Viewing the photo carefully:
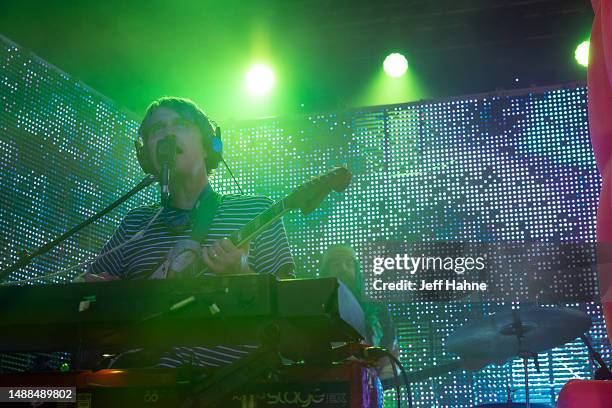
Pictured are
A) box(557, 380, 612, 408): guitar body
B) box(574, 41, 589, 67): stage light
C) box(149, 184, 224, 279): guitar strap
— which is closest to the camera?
box(557, 380, 612, 408): guitar body

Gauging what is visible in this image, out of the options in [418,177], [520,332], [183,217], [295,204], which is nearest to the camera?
[295,204]

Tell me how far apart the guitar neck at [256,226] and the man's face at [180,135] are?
563 mm

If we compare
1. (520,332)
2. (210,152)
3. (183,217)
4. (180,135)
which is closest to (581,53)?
(520,332)

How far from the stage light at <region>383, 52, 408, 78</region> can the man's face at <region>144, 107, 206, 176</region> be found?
3.67 meters

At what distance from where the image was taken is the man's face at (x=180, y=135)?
2.46 metres

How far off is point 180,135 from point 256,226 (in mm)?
667

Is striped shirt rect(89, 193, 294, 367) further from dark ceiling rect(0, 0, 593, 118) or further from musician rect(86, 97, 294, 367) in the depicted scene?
dark ceiling rect(0, 0, 593, 118)

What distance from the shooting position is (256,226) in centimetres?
198

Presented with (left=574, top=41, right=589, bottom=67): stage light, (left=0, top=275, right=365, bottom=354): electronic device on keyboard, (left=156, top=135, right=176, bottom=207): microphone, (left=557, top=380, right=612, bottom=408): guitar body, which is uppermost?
(left=574, top=41, right=589, bottom=67): stage light

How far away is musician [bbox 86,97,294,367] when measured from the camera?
2.33m

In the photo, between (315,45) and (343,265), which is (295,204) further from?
(315,45)

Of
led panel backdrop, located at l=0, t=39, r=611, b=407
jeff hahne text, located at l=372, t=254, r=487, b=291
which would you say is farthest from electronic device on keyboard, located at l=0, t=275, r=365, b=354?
jeff hahne text, located at l=372, t=254, r=487, b=291

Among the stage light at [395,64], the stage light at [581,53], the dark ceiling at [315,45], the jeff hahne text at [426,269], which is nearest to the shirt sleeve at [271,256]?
the dark ceiling at [315,45]

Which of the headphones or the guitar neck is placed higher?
the headphones
